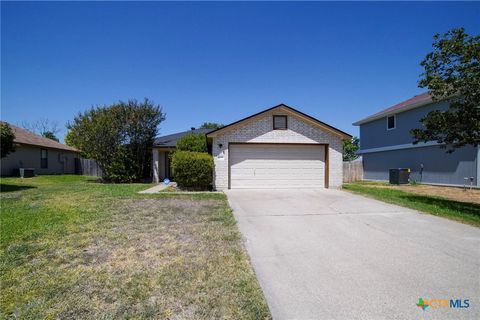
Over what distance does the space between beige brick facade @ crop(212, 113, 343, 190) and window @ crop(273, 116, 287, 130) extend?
161 millimetres

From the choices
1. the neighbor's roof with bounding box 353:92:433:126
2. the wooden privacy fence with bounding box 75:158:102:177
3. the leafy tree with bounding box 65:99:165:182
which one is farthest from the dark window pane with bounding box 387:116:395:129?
the wooden privacy fence with bounding box 75:158:102:177

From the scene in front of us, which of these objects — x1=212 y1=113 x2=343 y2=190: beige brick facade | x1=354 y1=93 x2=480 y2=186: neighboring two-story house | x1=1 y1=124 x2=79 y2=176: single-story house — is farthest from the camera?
x1=1 y1=124 x2=79 y2=176: single-story house

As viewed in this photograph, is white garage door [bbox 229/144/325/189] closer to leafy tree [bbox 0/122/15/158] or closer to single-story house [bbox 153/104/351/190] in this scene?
single-story house [bbox 153/104/351/190]

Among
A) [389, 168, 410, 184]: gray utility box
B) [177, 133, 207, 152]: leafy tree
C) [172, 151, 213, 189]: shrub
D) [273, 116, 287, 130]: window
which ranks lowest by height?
[389, 168, 410, 184]: gray utility box

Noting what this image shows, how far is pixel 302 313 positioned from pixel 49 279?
313cm

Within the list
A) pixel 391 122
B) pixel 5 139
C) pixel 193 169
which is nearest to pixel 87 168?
pixel 5 139

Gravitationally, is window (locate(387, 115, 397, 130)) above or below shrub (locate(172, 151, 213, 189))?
above

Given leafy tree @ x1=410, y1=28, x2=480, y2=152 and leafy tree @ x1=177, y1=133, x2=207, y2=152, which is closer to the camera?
leafy tree @ x1=410, y1=28, x2=480, y2=152

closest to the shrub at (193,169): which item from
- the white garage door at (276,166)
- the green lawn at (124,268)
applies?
the white garage door at (276,166)

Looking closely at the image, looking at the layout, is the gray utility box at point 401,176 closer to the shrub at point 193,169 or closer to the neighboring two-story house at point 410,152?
the neighboring two-story house at point 410,152

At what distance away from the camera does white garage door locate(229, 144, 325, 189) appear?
1234 centimetres

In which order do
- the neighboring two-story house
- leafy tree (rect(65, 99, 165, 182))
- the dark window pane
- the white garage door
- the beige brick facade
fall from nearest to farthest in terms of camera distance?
the beige brick facade < the white garage door < the neighboring two-story house < leafy tree (rect(65, 99, 165, 182)) < the dark window pane

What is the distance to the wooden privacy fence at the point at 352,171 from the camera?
2011 cm

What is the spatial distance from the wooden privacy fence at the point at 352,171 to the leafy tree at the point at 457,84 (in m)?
11.3
